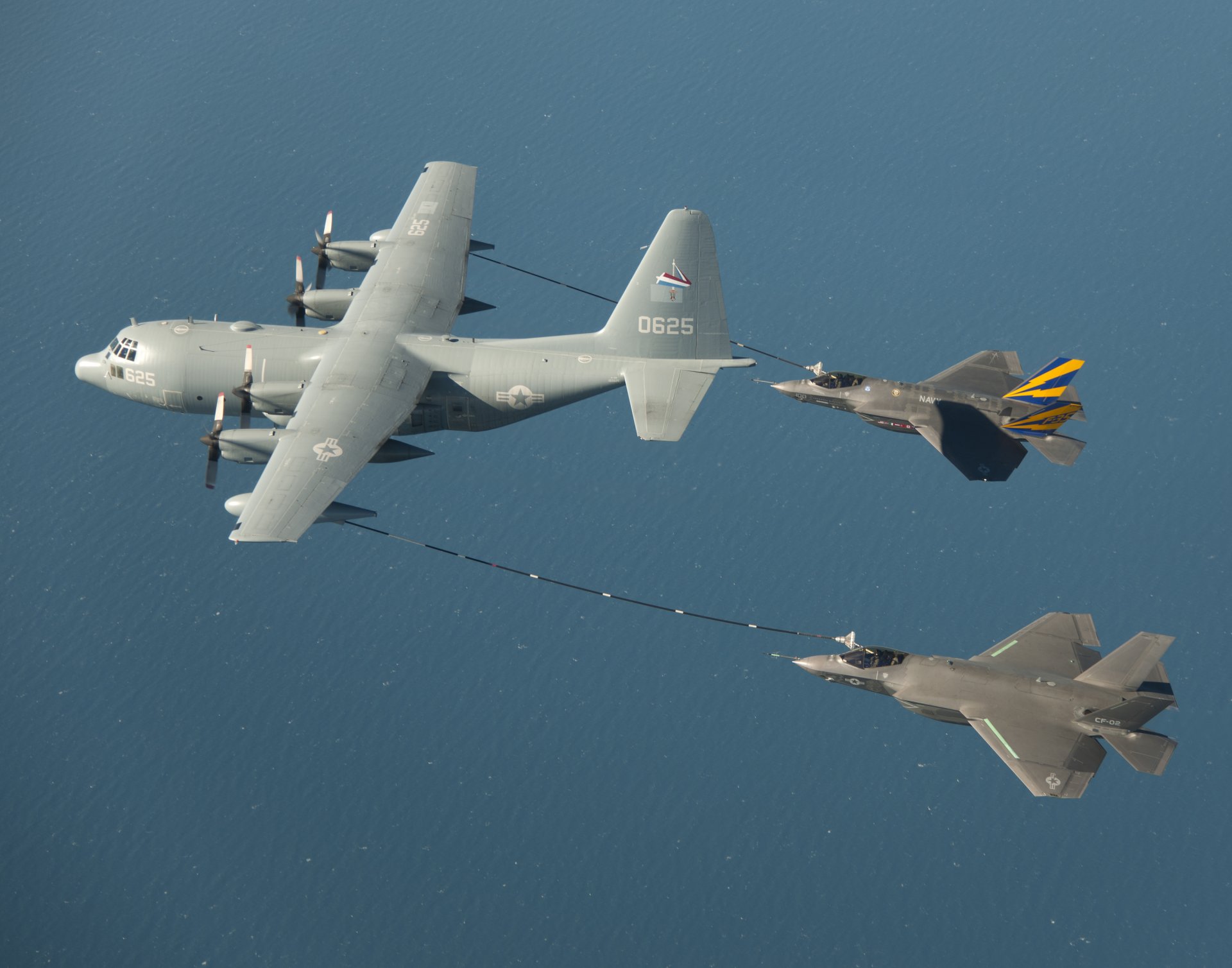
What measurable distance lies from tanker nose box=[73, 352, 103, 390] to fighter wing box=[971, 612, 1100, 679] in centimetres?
3843

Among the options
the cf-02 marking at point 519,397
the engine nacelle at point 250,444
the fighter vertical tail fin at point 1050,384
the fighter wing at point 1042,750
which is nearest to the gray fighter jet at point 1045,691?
the fighter wing at point 1042,750

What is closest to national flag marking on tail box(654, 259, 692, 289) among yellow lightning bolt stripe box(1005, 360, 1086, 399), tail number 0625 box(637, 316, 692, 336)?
tail number 0625 box(637, 316, 692, 336)

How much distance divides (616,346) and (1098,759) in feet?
80.1

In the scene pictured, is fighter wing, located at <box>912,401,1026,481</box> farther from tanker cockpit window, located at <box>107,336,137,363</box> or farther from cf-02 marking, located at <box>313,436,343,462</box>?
tanker cockpit window, located at <box>107,336,137,363</box>

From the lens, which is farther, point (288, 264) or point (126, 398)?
point (288, 264)

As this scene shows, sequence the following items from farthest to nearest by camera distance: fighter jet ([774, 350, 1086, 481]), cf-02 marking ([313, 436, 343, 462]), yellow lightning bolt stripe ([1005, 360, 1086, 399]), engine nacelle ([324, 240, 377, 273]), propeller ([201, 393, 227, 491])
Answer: engine nacelle ([324, 240, 377, 273]) < fighter jet ([774, 350, 1086, 481]) < yellow lightning bolt stripe ([1005, 360, 1086, 399]) < propeller ([201, 393, 227, 491]) < cf-02 marking ([313, 436, 343, 462])

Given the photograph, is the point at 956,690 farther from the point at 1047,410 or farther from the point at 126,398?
the point at 126,398

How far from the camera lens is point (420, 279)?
6531cm

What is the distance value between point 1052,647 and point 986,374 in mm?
13276

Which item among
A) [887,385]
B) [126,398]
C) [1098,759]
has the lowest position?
[1098,759]

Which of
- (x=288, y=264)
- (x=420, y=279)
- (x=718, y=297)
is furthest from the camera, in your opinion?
(x=288, y=264)

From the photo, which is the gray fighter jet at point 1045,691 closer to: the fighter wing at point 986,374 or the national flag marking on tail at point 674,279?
the fighter wing at point 986,374

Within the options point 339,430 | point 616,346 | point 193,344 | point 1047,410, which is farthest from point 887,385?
point 193,344

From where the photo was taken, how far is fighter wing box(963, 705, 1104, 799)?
5469cm
